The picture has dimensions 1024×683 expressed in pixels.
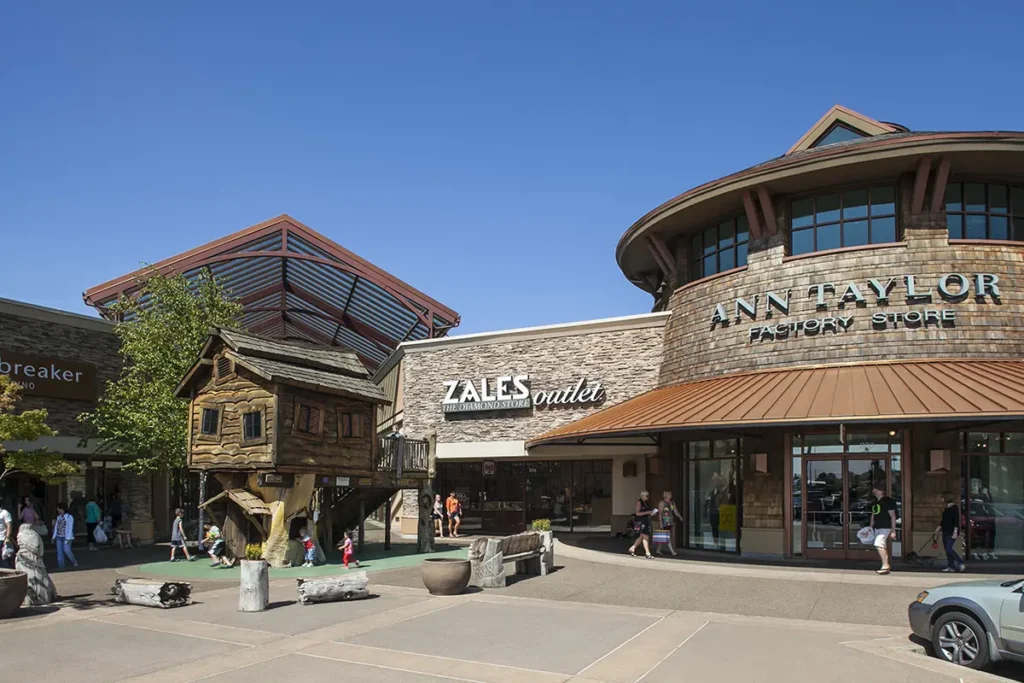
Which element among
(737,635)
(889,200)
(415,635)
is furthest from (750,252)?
(415,635)

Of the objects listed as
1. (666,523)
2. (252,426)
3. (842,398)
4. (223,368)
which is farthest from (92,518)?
(842,398)

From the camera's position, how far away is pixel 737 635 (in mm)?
11938

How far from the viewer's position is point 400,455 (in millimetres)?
23781

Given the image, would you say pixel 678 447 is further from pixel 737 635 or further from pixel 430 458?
pixel 737 635

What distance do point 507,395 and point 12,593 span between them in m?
17.6

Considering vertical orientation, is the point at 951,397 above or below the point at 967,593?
above

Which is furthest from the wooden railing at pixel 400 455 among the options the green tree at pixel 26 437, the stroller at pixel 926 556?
the stroller at pixel 926 556

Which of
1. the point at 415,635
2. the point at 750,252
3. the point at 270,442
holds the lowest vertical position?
Result: the point at 415,635

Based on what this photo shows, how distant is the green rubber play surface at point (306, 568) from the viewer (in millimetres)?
19031

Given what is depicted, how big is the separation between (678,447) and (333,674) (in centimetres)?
1547

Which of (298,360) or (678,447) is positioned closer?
(298,360)

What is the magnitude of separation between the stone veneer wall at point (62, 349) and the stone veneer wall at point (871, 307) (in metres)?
18.6

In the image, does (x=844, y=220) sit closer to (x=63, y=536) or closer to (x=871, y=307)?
(x=871, y=307)

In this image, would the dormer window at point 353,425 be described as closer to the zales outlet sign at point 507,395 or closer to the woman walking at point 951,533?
the zales outlet sign at point 507,395
